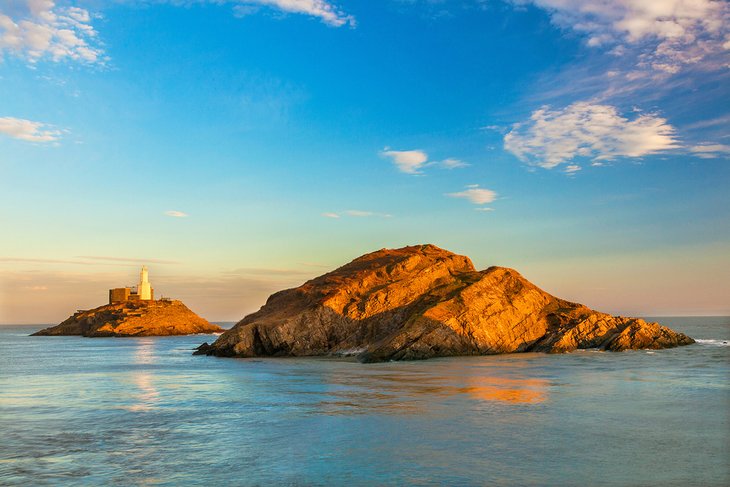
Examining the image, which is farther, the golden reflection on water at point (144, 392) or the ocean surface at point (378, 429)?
the golden reflection on water at point (144, 392)

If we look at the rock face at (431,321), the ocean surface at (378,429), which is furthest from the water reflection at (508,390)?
the rock face at (431,321)

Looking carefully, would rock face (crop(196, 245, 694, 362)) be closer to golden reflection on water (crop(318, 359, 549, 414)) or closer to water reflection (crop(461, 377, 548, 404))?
golden reflection on water (crop(318, 359, 549, 414))

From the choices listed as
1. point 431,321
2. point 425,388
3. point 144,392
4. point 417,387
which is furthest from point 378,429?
point 431,321

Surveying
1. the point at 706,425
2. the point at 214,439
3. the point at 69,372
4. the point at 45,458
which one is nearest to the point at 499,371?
the point at 706,425

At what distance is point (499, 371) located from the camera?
153 feet

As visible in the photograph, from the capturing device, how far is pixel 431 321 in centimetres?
6256

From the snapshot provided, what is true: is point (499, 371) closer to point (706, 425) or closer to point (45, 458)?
point (706, 425)

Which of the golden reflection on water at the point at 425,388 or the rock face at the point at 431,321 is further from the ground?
the rock face at the point at 431,321

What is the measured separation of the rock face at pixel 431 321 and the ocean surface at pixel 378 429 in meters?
17.1

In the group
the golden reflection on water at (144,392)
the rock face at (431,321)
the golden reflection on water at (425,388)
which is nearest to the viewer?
the golden reflection on water at (425,388)

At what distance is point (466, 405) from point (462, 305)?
119 feet

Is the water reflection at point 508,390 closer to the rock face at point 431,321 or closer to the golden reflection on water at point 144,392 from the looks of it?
the golden reflection on water at point 144,392

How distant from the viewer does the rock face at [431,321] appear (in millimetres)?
64125

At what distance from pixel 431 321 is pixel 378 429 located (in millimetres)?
39203
